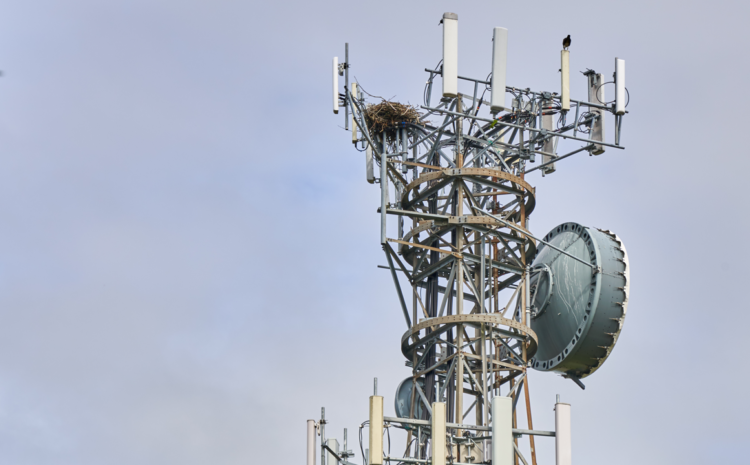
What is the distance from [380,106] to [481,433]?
41.3ft

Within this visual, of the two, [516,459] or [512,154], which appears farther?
[512,154]

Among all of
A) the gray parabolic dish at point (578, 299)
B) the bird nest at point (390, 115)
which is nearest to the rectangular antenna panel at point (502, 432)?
the gray parabolic dish at point (578, 299)

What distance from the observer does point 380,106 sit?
58188 millimetres

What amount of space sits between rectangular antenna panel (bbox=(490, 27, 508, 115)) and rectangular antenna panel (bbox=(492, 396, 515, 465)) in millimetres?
10018

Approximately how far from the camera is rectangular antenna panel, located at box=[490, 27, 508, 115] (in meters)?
53.6

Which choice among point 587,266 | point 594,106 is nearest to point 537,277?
point 587,266

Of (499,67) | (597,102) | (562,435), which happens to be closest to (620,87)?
(597,102)

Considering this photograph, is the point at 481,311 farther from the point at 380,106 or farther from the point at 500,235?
the point at 380,106

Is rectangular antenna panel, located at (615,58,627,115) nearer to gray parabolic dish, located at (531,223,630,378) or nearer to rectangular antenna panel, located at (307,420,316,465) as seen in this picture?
gray parabolic dish, located at (531,223,630,378)

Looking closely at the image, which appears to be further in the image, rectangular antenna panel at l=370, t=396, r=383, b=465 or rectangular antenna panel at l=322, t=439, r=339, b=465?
rectangular antenna panel at l=322, t=439, r=339, b=465

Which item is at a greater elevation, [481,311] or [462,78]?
[462,78]

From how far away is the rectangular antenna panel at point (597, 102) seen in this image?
58156 mm

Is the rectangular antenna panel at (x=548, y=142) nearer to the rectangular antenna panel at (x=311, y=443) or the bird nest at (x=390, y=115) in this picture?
the bird nest at (x=390, y=115)

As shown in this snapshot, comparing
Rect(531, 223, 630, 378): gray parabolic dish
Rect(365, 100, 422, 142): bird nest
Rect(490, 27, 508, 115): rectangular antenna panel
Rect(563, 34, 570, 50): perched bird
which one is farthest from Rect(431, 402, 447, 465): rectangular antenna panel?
Rect(563, 34, 570, 50): perched bird
